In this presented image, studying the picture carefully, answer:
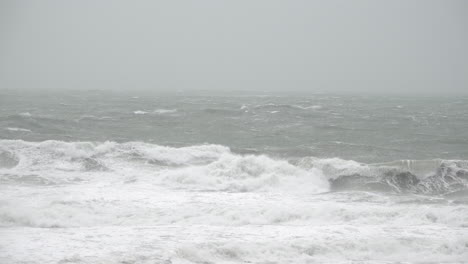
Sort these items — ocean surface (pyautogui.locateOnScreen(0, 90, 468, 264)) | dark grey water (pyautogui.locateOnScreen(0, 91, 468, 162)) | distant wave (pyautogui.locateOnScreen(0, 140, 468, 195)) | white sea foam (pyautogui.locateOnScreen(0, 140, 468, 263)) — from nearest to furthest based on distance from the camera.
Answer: white sea foam (pyautogui.locateOnScreen(0, 140, 468, 263)) < ocean surface (pyautogui.locateOnScreen(0, 90, 468, 264)) < distant wave (pyautogui.locateOnScreen(0, 140, 468, 195)) < dark grey water (pyautogui.locateOnScreen(0, 91, 468, 162))

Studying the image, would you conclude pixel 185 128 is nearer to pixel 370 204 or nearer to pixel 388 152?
pixel 388 152

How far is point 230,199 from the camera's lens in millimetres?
11781

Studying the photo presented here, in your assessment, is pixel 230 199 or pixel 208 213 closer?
pixel 208 213

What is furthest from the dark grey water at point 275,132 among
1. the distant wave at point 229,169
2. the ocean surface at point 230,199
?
the distant wave at point 229,169

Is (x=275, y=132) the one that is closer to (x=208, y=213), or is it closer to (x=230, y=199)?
(x=230, y=199)

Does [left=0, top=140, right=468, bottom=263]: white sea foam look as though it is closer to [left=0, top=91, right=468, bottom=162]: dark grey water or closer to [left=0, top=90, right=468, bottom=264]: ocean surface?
[left=0, top=90, right=468, bottom=264]: ocean surface

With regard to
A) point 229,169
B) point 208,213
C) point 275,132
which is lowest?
point 208,213

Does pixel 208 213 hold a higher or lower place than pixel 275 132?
lower

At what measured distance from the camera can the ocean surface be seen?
26.6 feet

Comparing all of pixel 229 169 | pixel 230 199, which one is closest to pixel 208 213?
pixel 230 199

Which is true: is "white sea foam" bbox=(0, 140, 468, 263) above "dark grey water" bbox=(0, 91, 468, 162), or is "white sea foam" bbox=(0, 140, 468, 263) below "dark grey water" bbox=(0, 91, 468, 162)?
below

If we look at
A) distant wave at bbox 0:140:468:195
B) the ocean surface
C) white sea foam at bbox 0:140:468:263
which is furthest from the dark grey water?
white sea foam at bbox 0:140:468:263

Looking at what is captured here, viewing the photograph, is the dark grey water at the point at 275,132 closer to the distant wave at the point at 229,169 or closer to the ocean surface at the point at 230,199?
the ocean surface at the point at 230,199

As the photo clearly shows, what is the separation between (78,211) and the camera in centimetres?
1020
